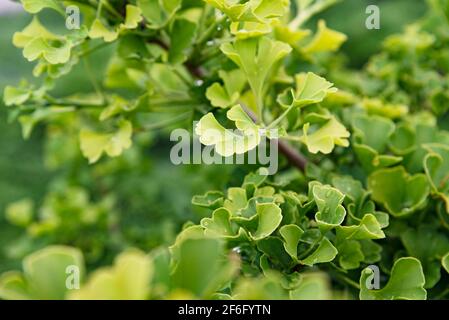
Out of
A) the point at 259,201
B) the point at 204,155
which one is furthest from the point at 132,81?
the point at 259,201

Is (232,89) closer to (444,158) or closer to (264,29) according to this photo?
(264,29)

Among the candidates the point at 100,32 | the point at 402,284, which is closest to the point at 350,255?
the point at 402,284

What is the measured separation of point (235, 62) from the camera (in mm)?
797

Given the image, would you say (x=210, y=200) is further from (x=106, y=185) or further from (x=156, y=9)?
(x=106, y=185)

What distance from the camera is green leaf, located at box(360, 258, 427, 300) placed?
715mm

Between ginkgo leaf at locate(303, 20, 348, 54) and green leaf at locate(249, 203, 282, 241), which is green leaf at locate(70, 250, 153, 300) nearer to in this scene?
green leaf at locate(249, 203, 282, 241)

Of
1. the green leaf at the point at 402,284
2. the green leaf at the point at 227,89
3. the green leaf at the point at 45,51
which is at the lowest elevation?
the green leaf at the point at 402,284

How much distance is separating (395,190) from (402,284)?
17 cm

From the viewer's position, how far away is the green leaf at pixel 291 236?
0.70 metres

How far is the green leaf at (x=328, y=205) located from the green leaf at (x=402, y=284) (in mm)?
75

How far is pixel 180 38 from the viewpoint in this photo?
86 centimetres

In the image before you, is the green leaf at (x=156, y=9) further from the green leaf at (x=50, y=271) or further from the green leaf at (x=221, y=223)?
the green leaf at (x=50, y=271)

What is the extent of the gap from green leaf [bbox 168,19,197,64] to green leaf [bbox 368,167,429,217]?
0.31 m

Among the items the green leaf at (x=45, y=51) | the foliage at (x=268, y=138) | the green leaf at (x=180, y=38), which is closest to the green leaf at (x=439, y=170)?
the foliage at (x=268, y=138)
